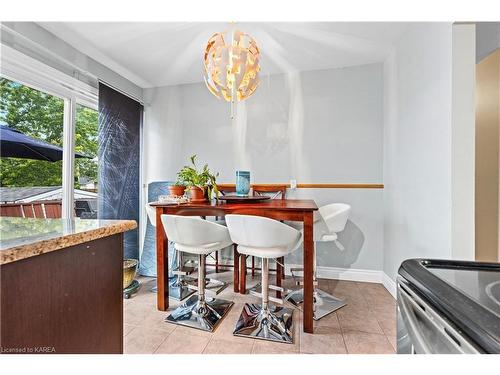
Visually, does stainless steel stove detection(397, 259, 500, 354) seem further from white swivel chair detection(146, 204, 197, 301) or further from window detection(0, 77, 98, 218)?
window detection(0, 77, 98, 218)

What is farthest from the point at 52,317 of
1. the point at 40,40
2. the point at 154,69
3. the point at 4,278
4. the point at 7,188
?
the point at 154,69

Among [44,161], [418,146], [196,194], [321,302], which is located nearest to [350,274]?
[321,302]

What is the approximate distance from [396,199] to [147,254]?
9.62 feet

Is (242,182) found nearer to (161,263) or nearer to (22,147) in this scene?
(161,263)

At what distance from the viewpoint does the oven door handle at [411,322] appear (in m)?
0.54

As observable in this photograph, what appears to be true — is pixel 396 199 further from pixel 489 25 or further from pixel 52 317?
pixel 52 317

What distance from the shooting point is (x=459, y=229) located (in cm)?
150

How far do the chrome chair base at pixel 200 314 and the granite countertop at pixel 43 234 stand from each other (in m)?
1.33

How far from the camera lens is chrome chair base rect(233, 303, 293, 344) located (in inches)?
69.8

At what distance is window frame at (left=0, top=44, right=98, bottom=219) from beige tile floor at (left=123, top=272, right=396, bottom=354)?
1.35 meters

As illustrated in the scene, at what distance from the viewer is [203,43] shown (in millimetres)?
2445

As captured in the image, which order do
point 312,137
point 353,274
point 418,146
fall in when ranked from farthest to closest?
1. point 312,137
2. point 353,274
3. point 418,146

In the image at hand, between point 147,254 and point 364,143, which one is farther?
point 147,254

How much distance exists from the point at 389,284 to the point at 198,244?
2073 millimetres
